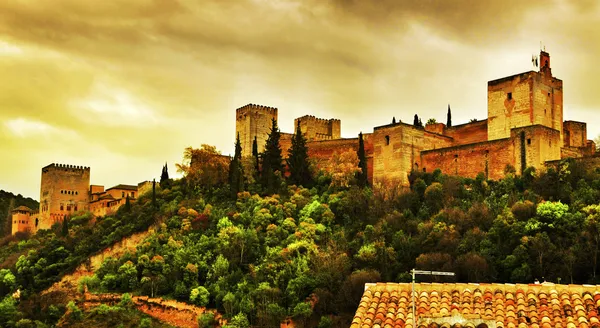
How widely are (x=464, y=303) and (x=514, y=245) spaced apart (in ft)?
83.1

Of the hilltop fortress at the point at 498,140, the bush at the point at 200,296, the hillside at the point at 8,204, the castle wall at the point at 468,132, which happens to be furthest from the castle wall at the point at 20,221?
the castle wall at the point at 468,132

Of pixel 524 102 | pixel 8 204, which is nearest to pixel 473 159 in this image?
pixel 524 102

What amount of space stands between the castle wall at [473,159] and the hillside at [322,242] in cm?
130

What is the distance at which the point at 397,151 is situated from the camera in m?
49.7

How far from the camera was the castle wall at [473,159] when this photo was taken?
46938 mm

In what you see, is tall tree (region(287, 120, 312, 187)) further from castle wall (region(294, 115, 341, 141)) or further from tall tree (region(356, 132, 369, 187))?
castle wall (region(294, 115, 341, 141))

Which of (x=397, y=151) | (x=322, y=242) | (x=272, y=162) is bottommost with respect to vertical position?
(x=322, y=242)

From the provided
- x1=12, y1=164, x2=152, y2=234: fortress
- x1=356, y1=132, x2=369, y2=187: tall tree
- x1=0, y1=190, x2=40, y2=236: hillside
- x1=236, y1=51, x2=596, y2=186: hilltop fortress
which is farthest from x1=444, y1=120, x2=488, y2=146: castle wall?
x1=0, y1=190, x2=40, y2=236: hillside

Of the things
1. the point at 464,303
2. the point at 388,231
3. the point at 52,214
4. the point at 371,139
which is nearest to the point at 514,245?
the point at 388,231

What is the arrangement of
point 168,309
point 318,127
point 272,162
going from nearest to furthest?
point 168,309 < point 272,162 < point 318,127

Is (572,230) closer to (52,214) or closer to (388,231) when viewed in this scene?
→ (388,231)

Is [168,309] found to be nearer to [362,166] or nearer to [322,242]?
[322,242]

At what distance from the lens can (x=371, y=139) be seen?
55.0 m

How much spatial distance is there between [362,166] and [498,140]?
8.49m
